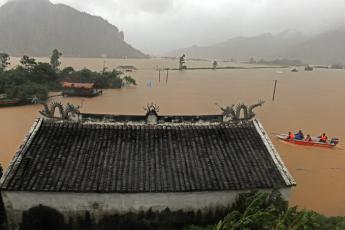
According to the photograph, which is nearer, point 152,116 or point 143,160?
point 143,160

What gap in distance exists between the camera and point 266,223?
28.5 ft

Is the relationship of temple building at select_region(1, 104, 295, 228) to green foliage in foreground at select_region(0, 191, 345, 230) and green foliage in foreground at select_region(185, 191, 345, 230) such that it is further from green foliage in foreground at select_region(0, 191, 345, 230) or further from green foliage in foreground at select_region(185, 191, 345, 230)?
green foliage in foreground at select_region(185, 191, 345, 230)

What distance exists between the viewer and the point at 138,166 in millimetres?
10992

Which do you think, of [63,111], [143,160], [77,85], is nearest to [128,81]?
[77,85]

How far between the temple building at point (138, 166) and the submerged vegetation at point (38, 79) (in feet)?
105

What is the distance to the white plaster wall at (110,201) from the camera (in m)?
10.3

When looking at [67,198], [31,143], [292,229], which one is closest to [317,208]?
[292,229]

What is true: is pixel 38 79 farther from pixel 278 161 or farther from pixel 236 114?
pixel 278 161

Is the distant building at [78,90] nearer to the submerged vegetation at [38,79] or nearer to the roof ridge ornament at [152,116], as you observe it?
the submerged vegetation at [38,79]

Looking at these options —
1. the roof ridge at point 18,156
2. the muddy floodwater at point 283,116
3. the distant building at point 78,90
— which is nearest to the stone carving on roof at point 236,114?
the roof ridge at point 18,156

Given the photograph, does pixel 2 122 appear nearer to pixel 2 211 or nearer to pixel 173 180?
pixel 2 211

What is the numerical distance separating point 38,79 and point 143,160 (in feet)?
147

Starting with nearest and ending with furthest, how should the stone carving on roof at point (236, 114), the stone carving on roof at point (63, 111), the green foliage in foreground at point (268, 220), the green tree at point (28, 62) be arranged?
the green foliage in foreground at point (268, 220) → the stone carving on roof at point (63, 111) → the stone carving on roof at point (236, 114) → the green tree at point (28, 62)

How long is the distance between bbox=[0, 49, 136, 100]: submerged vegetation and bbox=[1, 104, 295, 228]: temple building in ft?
105
